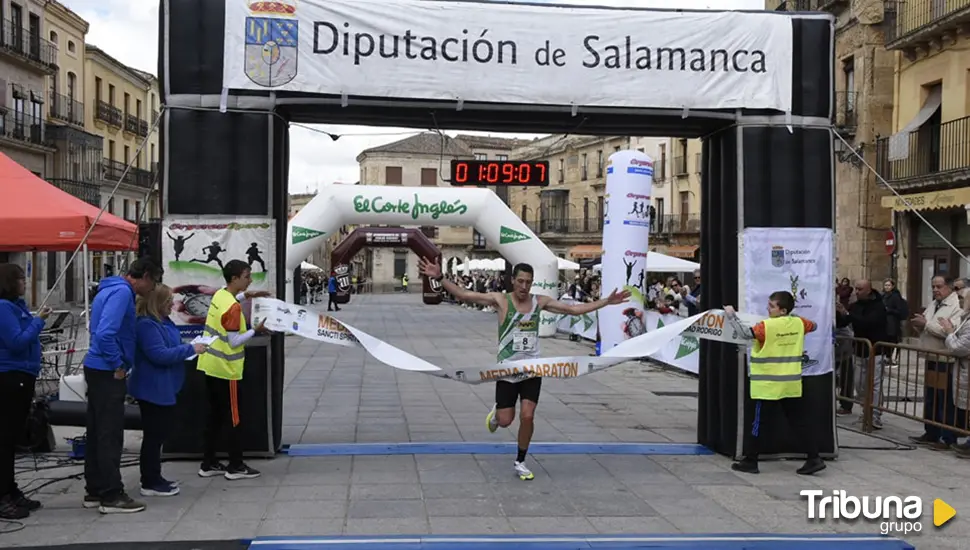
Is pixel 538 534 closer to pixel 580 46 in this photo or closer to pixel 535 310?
pixel 535 310

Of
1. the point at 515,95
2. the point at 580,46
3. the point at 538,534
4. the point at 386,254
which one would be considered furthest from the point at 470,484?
the point at 386,254

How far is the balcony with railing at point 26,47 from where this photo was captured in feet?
107

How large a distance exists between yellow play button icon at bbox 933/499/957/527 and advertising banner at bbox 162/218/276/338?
214 inches

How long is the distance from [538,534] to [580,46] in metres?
4.24

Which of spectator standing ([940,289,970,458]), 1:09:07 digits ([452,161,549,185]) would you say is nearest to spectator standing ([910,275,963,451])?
spectator standing ([940,289,970,458])

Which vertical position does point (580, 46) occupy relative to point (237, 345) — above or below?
above

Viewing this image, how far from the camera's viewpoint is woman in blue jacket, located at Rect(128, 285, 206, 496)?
241 inches

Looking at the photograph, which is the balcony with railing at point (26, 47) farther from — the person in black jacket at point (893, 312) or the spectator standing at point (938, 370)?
the spectator standing at point (938, 370)

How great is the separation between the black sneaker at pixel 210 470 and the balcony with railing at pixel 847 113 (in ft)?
73.7

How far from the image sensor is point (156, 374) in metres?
6.21

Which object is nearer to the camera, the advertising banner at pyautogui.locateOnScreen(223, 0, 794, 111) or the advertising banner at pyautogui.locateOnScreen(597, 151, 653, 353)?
the advertising banner at pyautogui.locateOnScreen(223, 0, 794, 111)

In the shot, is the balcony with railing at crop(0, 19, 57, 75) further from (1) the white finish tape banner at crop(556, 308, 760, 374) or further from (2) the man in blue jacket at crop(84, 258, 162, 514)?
(2) the man in blue jacket at crop(84, 258, 162, 514)

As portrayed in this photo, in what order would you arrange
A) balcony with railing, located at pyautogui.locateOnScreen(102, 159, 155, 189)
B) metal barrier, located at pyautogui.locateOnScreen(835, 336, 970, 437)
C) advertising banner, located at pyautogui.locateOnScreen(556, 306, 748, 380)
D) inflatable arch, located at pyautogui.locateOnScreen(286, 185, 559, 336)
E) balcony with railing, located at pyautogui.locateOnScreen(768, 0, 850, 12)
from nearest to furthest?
advertising banner, located at pyautogui.locateOnScreen(556, 306, 748, 380)
metal barrier, located at pyautogui.locateOnScreen(835, 336, 970, 437)
inflatable arch, located at pyautogui.locateOnScreen(286, 185, 559, 336)
balcony with railing, located at pyautogui.locateOnScreen(768, 0, 850, 12)
balcony with railing, located at pyautogui.locateOnScreen(102, 159, 155, 189)

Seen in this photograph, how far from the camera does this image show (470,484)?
673cm
